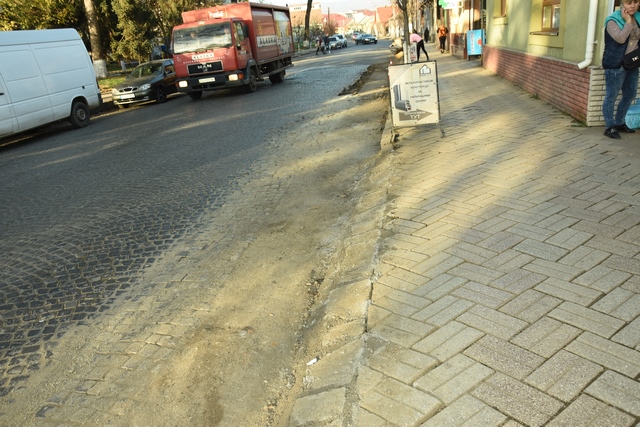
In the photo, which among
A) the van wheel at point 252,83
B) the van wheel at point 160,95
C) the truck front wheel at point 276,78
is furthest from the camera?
the truck front wheel at point 276,78

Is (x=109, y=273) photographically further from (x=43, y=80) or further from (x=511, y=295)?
(x=43, y=80)

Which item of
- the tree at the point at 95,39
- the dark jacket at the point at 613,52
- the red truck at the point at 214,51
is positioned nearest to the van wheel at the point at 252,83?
the red truck at the point at 214,51

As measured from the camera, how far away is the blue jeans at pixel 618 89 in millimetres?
6281

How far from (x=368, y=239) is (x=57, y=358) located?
2.58 meters

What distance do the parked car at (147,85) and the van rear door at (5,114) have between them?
5966 millimetres

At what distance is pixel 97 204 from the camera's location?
654 centimetres

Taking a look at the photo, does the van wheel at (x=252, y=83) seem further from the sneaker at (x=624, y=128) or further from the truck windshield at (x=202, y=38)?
the sneaker at (x=624, y=128)

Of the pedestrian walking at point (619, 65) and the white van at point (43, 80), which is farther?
the white van at point (43, 80)

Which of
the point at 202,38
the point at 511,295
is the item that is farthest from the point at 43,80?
the point at 511,295

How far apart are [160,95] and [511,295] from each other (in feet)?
58.9

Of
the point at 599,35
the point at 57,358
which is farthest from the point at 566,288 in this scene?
the point at 599,35

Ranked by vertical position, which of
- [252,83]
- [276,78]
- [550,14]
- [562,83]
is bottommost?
[276,78]

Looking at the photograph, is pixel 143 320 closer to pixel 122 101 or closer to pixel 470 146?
pixel 470 146

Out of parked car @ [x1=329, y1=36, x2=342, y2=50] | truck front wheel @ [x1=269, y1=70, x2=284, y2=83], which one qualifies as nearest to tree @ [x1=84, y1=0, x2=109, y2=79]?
truck front wheel @ [x1=269, y1=70, x2=284, y2=83]
